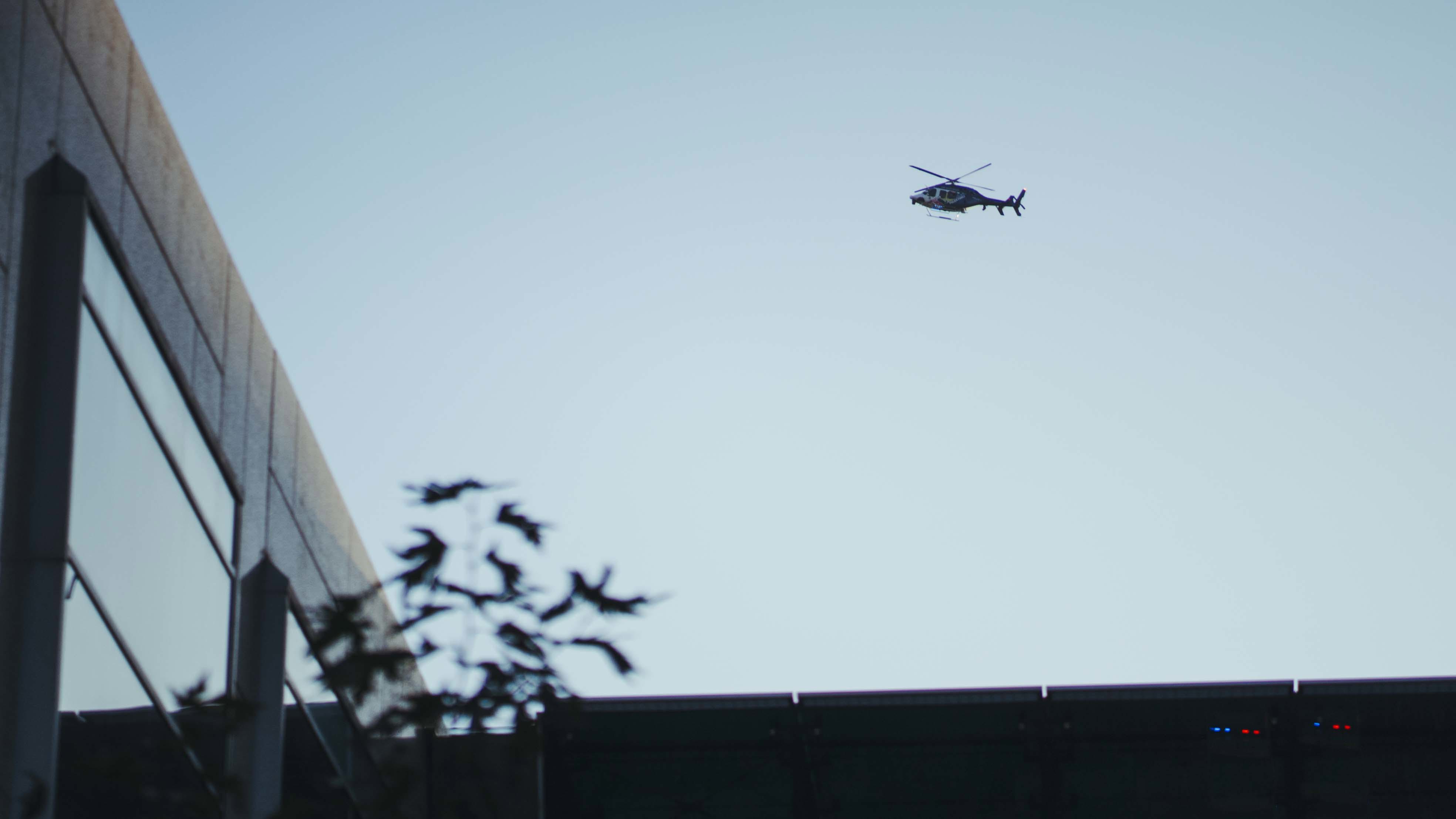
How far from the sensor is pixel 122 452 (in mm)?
10062

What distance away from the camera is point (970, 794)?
67.0 ft

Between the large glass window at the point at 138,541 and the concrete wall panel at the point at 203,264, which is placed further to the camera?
the concrete wall panel at the point at 203,264

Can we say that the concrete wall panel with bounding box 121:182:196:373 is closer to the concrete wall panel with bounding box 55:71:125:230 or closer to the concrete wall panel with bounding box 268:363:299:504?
the concrete wall panel with bounding box 55:71:125:230

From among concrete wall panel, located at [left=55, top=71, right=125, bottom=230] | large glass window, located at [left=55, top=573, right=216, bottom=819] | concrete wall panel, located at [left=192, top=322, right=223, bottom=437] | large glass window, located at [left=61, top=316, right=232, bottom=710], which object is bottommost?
large glass window, located at [left=55, top=573, right=216, bottom=819]

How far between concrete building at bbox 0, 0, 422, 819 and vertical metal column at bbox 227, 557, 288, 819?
0.08 feet

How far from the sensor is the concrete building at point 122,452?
8453mm

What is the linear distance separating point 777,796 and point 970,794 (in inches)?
104

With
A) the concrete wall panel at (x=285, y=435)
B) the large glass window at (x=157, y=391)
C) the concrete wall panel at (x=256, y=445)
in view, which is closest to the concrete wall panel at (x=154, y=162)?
the large glass window at (x=157, y=391)

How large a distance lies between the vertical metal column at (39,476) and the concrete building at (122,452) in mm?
12

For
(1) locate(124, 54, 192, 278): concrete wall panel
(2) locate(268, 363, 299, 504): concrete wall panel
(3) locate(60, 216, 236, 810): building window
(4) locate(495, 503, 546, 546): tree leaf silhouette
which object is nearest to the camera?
(4) locate(495, 503, 546, 546): tree leaf silhouette

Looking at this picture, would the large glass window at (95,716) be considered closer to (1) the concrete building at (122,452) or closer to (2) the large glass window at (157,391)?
(1) the concrete building at (122,452)

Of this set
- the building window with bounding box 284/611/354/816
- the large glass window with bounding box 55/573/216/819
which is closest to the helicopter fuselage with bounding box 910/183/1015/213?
the building window with bounding box 284/611/354/816

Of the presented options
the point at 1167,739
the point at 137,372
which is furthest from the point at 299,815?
the point at 1167,739

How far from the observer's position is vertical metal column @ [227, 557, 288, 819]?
43.7 feet
